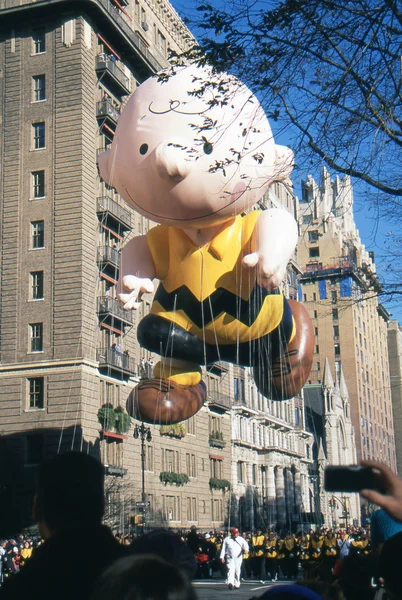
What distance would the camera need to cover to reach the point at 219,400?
4697cm

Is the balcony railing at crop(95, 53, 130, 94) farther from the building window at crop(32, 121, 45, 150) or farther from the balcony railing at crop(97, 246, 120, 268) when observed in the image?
the balcony railing at crop(97, 246, 120, 268)

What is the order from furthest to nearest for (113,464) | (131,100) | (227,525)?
(227,525) → (113,464) → (131,100)

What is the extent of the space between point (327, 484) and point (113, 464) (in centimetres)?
3410

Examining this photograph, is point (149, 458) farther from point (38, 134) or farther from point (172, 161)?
point (172, 161)

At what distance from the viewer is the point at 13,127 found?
37344mm

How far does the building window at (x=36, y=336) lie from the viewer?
115 feet

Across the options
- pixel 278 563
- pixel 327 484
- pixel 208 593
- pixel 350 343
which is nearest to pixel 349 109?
pixel 327 484

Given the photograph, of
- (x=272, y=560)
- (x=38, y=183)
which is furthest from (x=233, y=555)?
(x=38, y=183)

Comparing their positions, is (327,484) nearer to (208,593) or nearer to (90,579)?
(90,579)

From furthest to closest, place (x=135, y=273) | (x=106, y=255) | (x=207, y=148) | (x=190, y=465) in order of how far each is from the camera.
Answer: (x=190, y=465)
(x=106, y=255)
(x=135, y=273)
(x=207, y=148)

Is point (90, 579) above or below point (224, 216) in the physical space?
below

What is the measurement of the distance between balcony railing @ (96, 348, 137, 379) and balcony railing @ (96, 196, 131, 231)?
597 cm

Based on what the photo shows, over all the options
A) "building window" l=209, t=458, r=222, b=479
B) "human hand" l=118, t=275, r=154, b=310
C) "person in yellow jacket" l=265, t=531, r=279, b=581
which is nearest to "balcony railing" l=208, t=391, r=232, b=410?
"building window" l=209, t=458, r=222, b=479

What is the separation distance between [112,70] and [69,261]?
974 cm
